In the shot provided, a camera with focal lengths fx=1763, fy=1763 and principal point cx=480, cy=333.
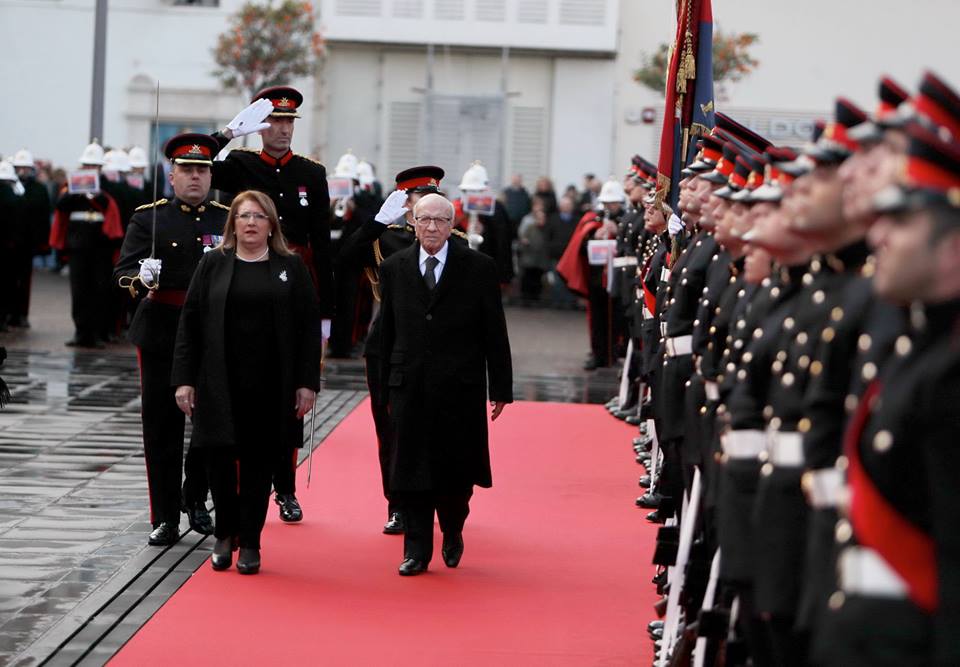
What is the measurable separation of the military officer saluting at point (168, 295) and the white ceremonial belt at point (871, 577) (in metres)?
5.61

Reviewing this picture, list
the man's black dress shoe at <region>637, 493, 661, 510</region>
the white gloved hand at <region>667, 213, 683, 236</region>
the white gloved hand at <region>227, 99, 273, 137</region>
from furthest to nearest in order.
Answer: the man's black dress shoe at <region>637, 493, 661, 510</region> < the white gloved hand at <region>227, 99, 273, 137</region> < the white gloved hand at <region>667, 213, 683, 236</region>

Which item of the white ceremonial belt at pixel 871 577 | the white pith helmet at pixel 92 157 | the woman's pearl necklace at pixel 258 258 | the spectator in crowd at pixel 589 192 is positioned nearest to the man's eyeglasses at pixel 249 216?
the woman's pearl necklace at pixel 258 258

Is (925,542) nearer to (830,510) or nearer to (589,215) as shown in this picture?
(830,510)

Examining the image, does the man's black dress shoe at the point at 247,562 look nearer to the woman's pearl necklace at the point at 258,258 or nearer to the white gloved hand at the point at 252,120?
the woman's pearl necklace at the point at 258,258

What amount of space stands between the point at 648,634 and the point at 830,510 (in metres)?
3.31

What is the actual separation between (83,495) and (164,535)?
142 cm

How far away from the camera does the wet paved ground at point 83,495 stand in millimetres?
7195

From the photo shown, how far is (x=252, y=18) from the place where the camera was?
29.3 m

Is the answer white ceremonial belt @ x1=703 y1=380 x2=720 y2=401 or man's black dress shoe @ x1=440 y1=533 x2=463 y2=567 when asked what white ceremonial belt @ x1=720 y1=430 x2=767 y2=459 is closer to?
white ceremonial belt @ x1=703 y1=380 x2=720 y2=401

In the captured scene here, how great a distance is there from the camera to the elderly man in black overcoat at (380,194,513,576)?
8.53m

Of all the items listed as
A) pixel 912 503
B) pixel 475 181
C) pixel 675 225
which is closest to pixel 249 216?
pixel 675 225

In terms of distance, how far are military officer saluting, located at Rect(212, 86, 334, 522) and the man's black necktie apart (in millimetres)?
1316

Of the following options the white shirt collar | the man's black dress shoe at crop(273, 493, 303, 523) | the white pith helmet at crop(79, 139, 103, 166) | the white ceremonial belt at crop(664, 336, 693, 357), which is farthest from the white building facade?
the white ceremonial belt at crop(664, 336, 693, 357)

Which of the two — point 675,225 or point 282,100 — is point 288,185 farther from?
point 675,225
